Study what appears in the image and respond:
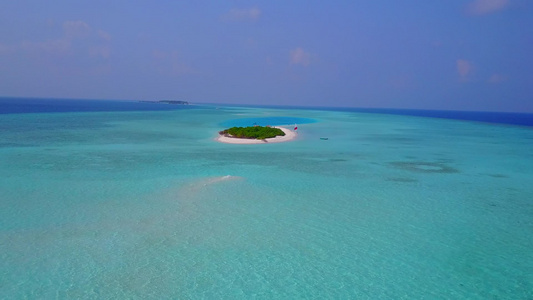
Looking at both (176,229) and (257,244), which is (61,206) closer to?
(176,229)

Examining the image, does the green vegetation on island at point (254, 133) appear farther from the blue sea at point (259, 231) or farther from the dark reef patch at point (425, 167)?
the dark reef patch at point (425, 167)


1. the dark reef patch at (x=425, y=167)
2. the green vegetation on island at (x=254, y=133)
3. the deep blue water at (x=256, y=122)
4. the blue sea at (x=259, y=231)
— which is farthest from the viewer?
the deep blue water at (x=256, y=122)

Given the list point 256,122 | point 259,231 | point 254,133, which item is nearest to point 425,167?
point 259,231

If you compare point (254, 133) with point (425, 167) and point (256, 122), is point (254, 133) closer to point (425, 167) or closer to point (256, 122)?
point (425, 167)

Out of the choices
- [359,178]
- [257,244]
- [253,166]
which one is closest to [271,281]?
[257,244]

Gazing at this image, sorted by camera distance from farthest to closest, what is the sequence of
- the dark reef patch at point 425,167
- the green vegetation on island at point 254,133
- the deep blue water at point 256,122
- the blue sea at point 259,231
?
the deep blue water at point 256,122, the green vegetation on island at point 254,133, the dark reef patch at point 425,167, the blue sea at point 259,231

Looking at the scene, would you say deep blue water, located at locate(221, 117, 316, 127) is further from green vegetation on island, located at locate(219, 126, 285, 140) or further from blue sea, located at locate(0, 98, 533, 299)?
blue sea, located at locate(0, 98, 533, 299)

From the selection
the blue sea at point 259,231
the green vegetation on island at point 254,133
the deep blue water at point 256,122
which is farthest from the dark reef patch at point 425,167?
the deep blue water at point 256,122

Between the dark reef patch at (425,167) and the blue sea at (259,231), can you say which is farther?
the dark reef patch at (425,167)

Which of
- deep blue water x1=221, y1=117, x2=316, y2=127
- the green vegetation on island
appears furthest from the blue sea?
deep blue water x1=221, y1=117, x2=316, y2=127
